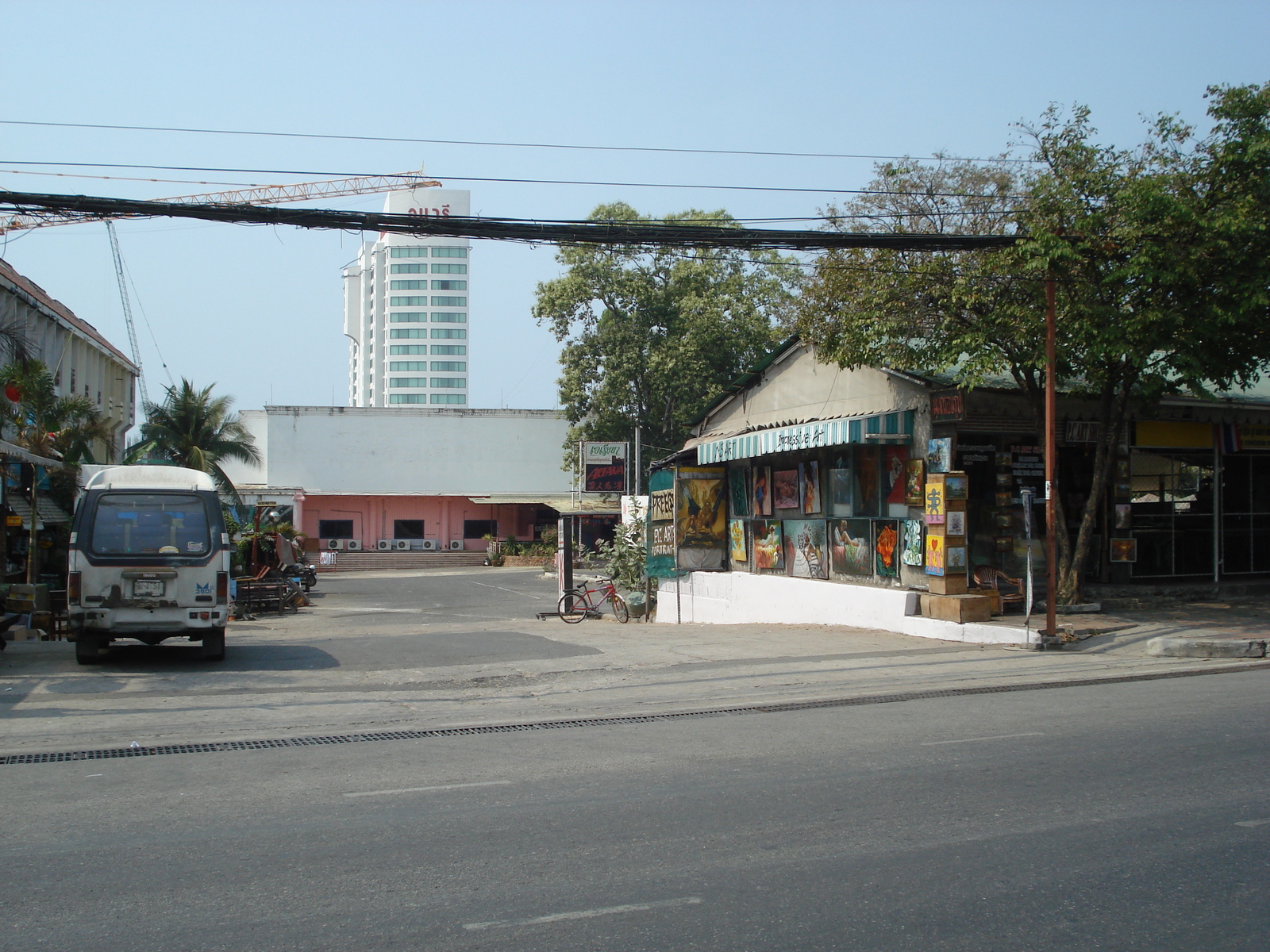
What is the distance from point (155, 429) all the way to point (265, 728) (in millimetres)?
33737

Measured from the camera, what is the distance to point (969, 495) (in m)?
17.8

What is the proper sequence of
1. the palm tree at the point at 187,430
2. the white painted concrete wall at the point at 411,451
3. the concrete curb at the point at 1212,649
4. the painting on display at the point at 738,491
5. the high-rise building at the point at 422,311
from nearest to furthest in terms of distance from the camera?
1. the concrete curb at the point at 1212,649
2. the painting on display at the point at 738,491
3. the palm tree at the point at 187,430
4. the white painted concrete wall at the point at 411,451
5. the high-rise building at the point at 422,311

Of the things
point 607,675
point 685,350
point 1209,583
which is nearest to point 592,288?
point 685,350

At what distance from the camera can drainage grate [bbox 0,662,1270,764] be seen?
8.70 metres

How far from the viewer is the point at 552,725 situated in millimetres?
10070

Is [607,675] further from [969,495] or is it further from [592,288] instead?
[592,288]

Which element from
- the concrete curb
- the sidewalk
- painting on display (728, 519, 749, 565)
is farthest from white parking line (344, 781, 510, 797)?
painting on display (728, 519, 749, 565)

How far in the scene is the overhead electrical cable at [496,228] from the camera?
12578 mm

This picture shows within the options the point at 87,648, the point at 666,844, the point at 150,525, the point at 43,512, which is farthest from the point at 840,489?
the point at 43,512

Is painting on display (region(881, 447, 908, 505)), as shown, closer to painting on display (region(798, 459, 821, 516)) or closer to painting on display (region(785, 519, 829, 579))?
painting on display (region(798, 459, 821, 516))

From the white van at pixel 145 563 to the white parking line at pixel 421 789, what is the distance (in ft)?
25.5

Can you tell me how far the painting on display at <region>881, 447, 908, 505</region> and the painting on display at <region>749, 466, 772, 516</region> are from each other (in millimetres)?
4302

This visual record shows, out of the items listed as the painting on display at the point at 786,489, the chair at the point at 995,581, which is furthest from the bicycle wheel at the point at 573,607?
A: the chair at the point at 995,581

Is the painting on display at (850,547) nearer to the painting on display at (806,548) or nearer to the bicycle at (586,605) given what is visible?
the painting on display at (806,548)
